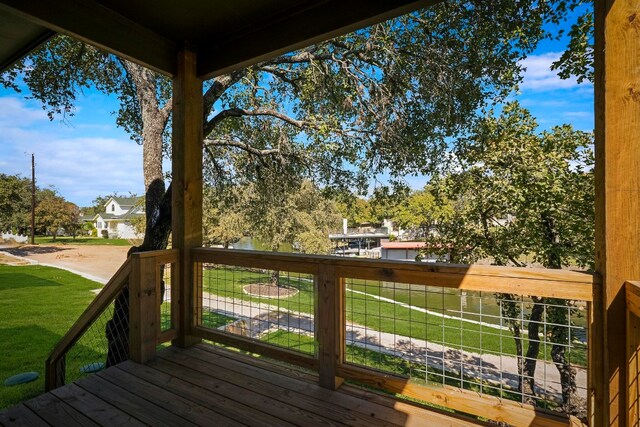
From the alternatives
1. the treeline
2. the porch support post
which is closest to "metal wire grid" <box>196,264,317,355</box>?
the porch support post

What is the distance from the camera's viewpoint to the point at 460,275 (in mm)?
1639

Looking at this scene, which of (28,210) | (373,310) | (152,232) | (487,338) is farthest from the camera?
(28,210)

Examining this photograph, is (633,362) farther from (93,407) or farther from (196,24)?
(196,24)

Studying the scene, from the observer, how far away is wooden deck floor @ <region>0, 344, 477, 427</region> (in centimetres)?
169

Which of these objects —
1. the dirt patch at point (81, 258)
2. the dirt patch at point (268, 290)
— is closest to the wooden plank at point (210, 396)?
the dirt patch at point (268, 290)

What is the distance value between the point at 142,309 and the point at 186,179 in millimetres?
1068

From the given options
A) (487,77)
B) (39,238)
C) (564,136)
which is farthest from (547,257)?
(39,238)

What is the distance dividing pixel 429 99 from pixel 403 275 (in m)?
3.16

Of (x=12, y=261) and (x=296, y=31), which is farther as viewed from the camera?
(x=12, y=261)

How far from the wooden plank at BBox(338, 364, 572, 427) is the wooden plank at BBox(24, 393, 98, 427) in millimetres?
1504

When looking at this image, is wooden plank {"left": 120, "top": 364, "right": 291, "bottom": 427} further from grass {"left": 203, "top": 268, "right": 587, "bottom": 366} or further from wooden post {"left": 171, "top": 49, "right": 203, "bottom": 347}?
grass {"left": 203, "top": 268, "right": 587, "bottom": 366}

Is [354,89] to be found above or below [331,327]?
above

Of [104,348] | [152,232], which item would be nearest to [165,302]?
[152,232]

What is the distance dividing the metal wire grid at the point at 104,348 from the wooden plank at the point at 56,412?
0.77 meters
